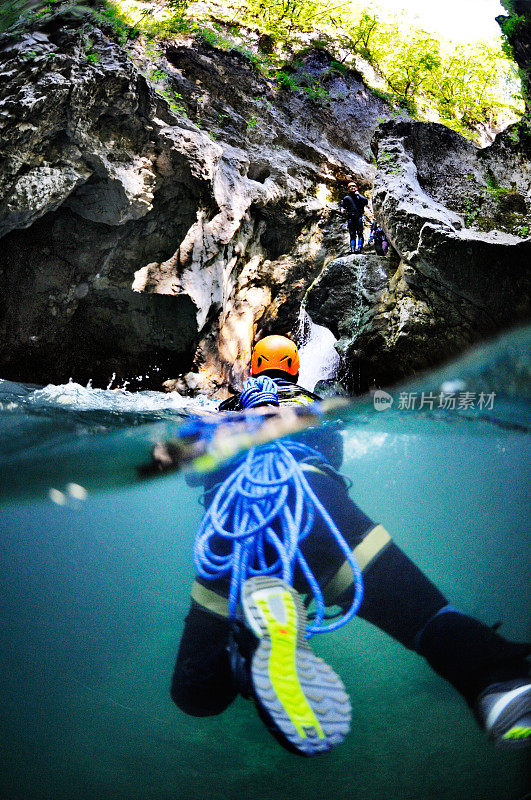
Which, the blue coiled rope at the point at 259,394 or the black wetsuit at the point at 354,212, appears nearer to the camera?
the blue coiled rope at the point at 259,394

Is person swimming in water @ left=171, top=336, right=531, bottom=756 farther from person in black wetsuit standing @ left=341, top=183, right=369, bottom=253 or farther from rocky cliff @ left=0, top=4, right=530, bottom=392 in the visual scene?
person in black wetsuit standing @ left=341, top=183, right=369, bottom=253

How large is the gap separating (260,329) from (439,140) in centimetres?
509

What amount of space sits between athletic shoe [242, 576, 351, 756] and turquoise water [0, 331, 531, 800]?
0.47 m

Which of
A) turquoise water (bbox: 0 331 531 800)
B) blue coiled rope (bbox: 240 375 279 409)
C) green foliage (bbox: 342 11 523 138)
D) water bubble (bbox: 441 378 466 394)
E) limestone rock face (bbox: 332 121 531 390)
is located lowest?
turquoise water (bbox: 0 331 531 800)

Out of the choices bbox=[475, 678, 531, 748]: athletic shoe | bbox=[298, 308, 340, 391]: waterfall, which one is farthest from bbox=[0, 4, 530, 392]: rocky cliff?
bbox=[475, 678, 531, 748]: athletic shoe

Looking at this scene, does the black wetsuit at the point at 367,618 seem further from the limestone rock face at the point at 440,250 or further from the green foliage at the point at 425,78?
the green foliage at the point at 425,78

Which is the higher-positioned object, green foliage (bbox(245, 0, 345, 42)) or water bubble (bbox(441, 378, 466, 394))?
green foliage (bbox(245, 0, 345, 42))

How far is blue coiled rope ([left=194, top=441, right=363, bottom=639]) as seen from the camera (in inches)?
74.6

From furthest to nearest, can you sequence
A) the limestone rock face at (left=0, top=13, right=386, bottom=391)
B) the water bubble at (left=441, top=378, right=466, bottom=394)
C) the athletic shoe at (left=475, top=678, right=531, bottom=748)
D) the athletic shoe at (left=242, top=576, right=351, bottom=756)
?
1. the limestone rock face at (left=0, top=13, right=386, bottom=391)
2. the water bubble at (left=441, top=378, right=466, bottom=394)
3. the athletic shoe at (left=475, top=678, right=531, bottom=748)
4. the athletic shoe at (left=242, top=576, right=351, bottom=756)

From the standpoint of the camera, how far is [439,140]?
8.62 meters

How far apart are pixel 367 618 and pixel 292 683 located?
66cm

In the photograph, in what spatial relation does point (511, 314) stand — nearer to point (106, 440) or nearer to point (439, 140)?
point (439, 140)

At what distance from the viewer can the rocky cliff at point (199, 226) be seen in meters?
6.49

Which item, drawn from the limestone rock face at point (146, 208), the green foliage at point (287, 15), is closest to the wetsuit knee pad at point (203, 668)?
the limestone rock face at point (146, 208)
